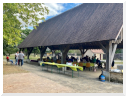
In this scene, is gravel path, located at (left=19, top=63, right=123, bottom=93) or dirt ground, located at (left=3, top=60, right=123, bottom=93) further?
gravel path, located at (left=19, top=63, right=123, bottom=93)

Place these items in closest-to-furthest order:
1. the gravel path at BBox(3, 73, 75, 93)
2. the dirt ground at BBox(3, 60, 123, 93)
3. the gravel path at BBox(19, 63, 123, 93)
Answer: the gravel path at BBox(3, 73, 75, 93)
the dirt ground at BBox(3, 60, 123, 93)
the gravel path at BBox(19, 63, 123, 93)

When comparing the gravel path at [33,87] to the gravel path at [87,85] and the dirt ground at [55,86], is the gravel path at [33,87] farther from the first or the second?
the gravel path at [87,85]

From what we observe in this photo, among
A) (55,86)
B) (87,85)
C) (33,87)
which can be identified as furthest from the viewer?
(87,85)

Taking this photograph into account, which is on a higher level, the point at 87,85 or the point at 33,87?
the point at 33,87

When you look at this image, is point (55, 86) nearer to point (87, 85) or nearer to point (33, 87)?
point (33, 87)

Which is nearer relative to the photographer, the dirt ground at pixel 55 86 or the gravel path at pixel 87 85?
the dirt ground at pixel 55 86

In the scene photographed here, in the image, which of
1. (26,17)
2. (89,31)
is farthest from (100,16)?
(26,17)

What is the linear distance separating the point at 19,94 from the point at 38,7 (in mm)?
5757

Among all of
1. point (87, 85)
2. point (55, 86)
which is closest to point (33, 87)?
point (55, 86)

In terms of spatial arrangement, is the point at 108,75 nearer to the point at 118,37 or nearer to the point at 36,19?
the point at 118,37

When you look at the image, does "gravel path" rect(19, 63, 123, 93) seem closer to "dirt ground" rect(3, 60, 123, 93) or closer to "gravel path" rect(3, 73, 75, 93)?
"dirt ground" rect(3, 60, 123, 93)

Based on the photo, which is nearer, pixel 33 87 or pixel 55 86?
pixel 33 87

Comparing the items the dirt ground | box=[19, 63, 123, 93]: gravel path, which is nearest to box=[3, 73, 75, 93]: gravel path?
the dirt ground

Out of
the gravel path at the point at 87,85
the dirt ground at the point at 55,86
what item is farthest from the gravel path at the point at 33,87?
the gravel path at the point at 87,85
